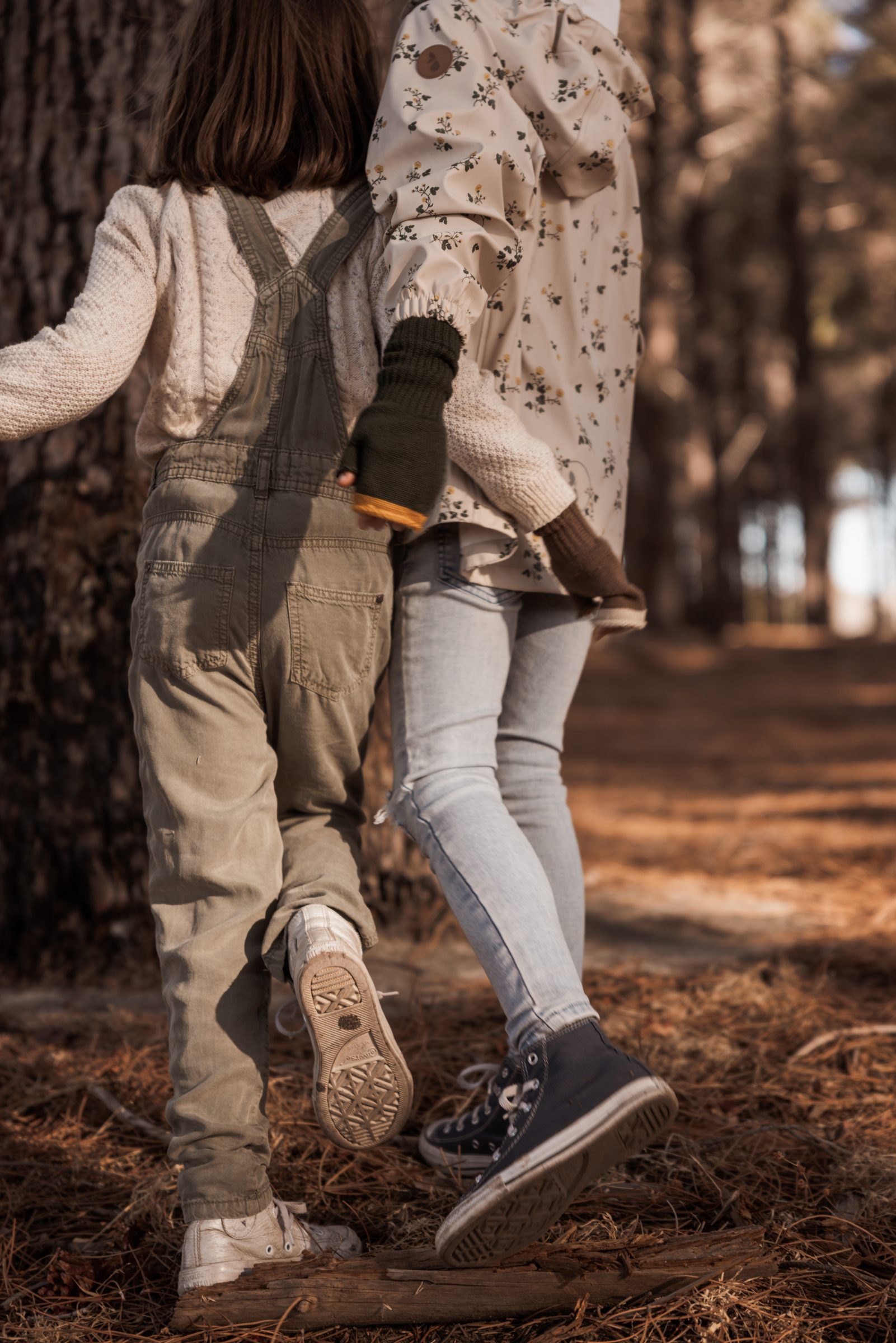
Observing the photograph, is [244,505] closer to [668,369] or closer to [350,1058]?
[350,1058]

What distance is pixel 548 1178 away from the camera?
134 cm

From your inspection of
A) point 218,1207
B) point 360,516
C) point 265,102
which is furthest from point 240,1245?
point 265,102

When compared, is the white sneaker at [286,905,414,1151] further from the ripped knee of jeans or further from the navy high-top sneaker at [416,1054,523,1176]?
the navy high-top sneaker at [416,1054,523,1176]

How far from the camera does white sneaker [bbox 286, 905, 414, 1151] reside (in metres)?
1.47

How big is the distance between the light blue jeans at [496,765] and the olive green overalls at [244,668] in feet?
0.28

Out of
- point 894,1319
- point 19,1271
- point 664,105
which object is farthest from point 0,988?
point 664,105

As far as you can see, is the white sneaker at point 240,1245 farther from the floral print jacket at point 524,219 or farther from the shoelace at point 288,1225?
the floral print jacket at point 524,219

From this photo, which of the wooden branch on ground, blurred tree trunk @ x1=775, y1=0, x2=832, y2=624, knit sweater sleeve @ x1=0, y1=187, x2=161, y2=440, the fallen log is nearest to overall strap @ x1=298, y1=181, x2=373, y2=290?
knit sweater sleeve @ x1=0, y1=187, x2=161, y2=440

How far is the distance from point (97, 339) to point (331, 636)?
0.50 meters

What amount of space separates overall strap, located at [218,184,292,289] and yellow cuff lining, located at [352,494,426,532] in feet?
1.57

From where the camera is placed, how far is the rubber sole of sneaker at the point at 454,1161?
6.14ft

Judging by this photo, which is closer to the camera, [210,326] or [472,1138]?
[210,326]

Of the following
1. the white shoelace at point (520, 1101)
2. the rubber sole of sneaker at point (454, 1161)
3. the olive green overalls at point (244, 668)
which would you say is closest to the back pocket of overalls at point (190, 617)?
the olive green overalls at point (244, 668)

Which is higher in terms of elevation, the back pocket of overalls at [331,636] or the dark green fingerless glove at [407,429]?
the dark green fingerless glove at [407,429]
